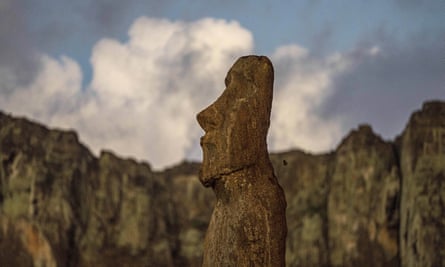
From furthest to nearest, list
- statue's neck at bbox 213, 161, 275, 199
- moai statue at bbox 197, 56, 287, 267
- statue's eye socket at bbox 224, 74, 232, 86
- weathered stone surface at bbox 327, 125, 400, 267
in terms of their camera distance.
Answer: weathered stone surface at bbox 327, 125, 400, 267 → statue's eye socket at bbox 224, 74, 232, 86 → statue's neck at bbox 213, 161, 275, 199 → moai statue at bbox 197, 56, 287, 267

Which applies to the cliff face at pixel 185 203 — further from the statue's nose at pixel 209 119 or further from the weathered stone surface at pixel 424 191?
the statue's nose at pixel 209 119

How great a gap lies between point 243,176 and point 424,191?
44626 millimetres

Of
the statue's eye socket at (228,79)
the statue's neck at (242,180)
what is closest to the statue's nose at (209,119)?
the statue's eye socket at (228,79)

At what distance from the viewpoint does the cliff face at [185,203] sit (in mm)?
58438

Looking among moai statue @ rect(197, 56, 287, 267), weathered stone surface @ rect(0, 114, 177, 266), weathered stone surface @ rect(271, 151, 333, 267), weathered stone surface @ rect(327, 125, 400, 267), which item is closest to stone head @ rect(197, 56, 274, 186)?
moai statue @ rect(197, 56, 287, 267)

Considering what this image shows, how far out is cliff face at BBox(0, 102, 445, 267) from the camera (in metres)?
58.4

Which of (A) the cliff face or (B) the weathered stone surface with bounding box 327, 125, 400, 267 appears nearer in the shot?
(A) the cliff face

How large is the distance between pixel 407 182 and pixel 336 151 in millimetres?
10993

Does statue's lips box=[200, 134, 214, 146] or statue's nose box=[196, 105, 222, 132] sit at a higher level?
statue's nose box=[196, 105, 222, 132]

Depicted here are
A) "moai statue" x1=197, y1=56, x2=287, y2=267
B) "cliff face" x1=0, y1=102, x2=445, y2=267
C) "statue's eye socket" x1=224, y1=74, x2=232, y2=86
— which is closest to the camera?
"moai statue" x1=197, y1=56, x2=287, y2=267

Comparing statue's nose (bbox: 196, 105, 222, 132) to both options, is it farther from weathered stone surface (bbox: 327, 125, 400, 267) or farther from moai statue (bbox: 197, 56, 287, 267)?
weathered stone surface (bbox: 327, 125, 400, 267)

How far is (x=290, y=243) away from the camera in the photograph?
68000 millimetres

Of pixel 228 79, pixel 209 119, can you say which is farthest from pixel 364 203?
pixel 209 119

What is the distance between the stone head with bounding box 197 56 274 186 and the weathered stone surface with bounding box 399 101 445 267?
40083 millimetres
